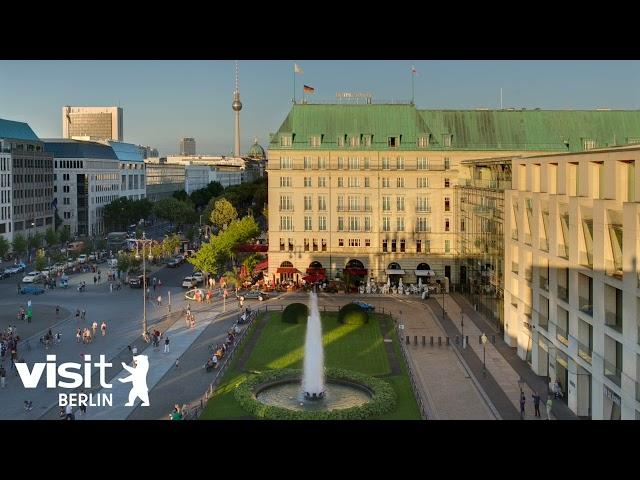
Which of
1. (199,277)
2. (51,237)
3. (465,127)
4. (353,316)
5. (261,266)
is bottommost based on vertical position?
(353,316)

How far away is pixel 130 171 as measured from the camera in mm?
132875

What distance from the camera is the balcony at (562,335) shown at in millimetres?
32094

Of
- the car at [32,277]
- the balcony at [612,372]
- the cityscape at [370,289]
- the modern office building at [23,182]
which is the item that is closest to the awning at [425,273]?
the cityscape at [370,289]

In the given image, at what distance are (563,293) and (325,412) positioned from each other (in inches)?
498

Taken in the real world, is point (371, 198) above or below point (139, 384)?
above

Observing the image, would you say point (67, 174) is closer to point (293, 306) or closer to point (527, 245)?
point (293, 306)

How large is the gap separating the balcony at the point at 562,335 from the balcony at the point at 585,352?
5.29 ft

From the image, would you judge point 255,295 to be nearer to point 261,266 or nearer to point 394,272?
point 261,266

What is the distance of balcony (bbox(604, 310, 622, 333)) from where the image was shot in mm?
26766

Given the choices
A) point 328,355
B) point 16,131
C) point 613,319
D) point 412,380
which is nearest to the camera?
point 613,319

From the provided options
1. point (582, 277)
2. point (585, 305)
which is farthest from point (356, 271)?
point (585, 305)
